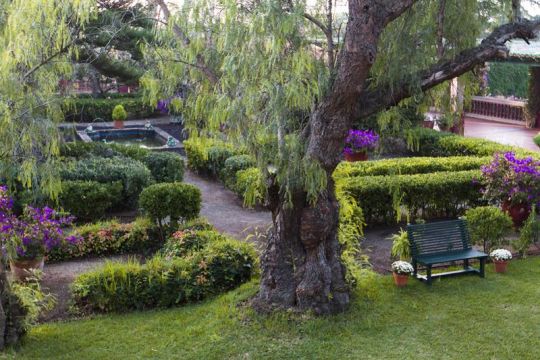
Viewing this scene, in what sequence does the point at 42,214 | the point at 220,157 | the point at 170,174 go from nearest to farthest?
the point at 42,214, the point at 170,174, the point at 220,157

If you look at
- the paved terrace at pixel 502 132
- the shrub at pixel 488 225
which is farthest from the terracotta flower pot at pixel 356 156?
the shrub at pixel 488 225

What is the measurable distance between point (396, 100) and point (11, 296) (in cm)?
417

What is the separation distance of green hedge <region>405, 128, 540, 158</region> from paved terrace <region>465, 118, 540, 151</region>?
4249mm

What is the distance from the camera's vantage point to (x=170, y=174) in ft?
42.7

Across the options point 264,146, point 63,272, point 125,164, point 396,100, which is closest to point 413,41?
point 396,100

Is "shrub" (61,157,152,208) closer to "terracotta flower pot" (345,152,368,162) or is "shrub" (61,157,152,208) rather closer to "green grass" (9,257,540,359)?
"green grass" (9,257,540,359)

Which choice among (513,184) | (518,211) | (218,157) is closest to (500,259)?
(513,184)

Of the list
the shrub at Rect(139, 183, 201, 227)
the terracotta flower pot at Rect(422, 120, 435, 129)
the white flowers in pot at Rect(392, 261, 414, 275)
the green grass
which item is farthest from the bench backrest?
the terracotta flower pot at Rect(422, 120, 435, 129)

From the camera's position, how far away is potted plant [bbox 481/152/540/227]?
33.0 feet

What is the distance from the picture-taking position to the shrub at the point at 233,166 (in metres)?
12.9

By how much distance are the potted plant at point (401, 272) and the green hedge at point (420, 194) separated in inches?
92.9

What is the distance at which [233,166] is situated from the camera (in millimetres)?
13031

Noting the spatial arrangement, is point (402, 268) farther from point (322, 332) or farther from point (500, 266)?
point (322, 332)

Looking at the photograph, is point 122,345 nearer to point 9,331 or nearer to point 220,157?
point 9,331
